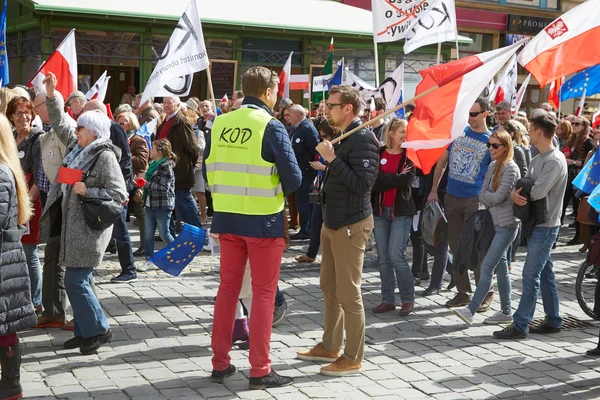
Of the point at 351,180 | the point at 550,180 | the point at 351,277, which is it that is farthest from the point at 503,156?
the point at 351,277

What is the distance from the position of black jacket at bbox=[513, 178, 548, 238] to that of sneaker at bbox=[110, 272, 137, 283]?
4.20 m

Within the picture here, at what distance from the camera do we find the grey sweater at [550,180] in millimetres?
7027

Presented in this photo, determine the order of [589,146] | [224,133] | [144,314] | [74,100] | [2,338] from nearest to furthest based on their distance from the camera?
[2,338] < [224,133] < [144,314] < [74,100] < [589,146]

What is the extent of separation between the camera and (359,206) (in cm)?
619

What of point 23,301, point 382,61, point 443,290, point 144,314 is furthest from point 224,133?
point 382,61

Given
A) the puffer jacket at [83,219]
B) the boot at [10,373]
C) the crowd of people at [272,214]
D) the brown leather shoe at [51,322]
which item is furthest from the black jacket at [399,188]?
the boot at [10,373]

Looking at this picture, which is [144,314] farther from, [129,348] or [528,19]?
[528,19]

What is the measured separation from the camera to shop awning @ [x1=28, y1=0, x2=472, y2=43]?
1897cm

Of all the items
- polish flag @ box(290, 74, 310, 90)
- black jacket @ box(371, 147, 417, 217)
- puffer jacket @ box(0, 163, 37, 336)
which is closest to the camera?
puffer jacket @ box(0, 163, 37, 336)

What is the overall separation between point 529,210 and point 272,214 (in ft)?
8.24

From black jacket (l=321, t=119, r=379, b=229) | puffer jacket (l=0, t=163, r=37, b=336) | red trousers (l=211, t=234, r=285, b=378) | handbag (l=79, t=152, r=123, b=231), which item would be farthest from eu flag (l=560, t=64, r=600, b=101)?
puffer jacket (l=0, t=163, r=37, b=336)

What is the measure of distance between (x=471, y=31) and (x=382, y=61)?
10.8m

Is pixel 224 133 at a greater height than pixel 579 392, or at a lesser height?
greater

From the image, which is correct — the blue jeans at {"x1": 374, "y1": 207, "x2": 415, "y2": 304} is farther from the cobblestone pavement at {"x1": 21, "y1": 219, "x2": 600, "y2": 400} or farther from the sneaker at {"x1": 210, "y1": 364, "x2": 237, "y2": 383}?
the sneaker at {"x1": 210, "y1": 364, "x2": 237, "y2": 383}
